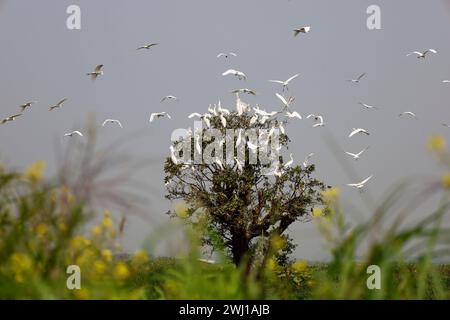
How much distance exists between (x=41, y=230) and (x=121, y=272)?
61cm

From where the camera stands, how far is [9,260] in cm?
376

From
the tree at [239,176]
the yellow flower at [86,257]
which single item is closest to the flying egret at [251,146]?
the tree at [239,176]

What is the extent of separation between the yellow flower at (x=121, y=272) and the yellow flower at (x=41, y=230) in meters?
0.56

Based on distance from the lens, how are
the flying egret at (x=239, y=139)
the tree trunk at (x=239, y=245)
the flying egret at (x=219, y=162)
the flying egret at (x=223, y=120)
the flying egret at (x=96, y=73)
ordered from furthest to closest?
the flying egret at (x=223, y=120), the flying egret at (x=239, y=139), the flying egret at (x=219, y=162), the tree trunk at (x=239, y=245), the flying egret at (x=96, y=73)

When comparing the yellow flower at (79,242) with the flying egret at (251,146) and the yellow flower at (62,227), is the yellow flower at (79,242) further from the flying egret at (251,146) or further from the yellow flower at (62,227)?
the flying egret at (251,146)

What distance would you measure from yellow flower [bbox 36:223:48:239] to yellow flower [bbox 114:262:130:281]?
1.85 ft

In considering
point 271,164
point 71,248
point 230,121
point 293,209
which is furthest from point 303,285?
point 71,248

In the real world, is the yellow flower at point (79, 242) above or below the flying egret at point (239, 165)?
below

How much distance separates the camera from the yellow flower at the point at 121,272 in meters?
4.00

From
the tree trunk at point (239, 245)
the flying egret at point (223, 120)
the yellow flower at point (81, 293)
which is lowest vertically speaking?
the yellow flower at point (81, 293)

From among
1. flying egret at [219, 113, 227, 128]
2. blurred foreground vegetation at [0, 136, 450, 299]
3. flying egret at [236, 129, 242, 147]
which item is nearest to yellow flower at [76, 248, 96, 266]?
blurred foreground vegetation at [0, 136, 450, 299]

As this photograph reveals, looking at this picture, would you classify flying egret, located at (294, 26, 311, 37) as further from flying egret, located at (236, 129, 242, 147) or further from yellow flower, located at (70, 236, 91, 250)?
yellow flower, located at (70, 236, 91, 250)

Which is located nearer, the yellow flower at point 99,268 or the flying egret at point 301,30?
the yellow flower at point 99,268

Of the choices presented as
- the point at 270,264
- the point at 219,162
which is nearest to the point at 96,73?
the point at 219,162
